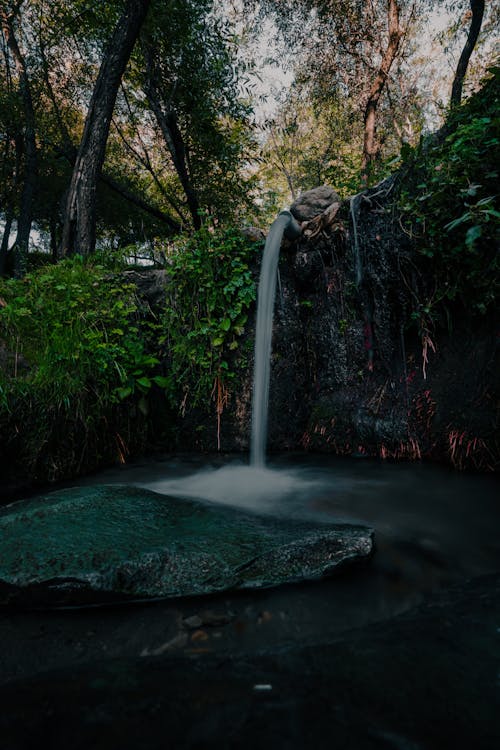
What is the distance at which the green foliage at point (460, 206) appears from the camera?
2.97 metres

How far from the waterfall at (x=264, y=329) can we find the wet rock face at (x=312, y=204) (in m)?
1.02

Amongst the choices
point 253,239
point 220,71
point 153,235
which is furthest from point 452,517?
point 153,235

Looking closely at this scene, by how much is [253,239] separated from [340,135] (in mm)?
12428

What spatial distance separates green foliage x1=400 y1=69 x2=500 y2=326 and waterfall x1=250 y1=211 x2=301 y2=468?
137cm

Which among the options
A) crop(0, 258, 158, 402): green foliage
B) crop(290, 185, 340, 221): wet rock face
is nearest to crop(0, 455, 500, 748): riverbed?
crop(0, 258, 158, 402): green foliage

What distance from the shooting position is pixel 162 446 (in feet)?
14.7

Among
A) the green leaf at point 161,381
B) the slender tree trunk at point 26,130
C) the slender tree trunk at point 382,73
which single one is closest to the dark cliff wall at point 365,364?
the green leaf at point 161,381

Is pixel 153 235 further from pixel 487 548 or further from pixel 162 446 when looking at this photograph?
pixel 487 548

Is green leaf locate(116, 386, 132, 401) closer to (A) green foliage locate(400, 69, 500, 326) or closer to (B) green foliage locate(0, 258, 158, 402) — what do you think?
(B) green foliage locate(0, 258, 158, 402)

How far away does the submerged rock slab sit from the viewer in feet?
5.07

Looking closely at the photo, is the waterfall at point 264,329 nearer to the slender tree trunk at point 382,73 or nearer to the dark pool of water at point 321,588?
the dark pool of water at point 321,588

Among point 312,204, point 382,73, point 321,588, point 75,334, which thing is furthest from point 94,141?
point 382,73

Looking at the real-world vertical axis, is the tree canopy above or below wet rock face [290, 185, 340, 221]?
above

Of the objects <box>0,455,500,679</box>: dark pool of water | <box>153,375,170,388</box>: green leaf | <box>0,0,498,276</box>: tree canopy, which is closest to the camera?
<box>0,455,500,679</box>: dark pool of water
